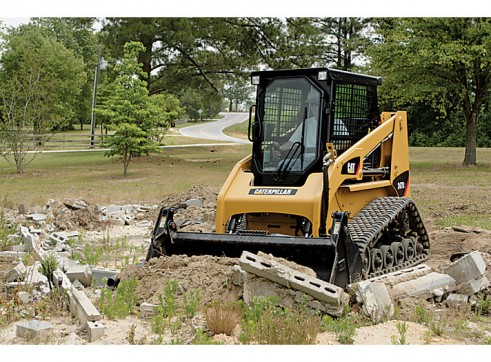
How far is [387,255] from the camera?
31.3 ft

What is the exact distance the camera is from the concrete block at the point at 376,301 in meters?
7.58

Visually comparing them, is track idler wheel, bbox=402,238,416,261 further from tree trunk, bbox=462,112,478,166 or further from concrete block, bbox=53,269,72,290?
tree trunk, bbox=462,112,478,166

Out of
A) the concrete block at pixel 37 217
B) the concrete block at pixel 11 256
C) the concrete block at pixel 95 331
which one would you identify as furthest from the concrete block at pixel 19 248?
the concrete block at pixel 95 331

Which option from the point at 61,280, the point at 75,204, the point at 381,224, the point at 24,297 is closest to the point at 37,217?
the point at 75,204

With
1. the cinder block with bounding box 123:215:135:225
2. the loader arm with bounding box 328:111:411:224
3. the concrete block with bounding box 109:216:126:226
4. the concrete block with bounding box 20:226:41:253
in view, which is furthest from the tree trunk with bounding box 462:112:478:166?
the concrete block with bounding box 20:226:41:253

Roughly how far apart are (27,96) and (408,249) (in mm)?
22506

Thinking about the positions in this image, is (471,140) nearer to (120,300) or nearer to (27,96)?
(27,96)

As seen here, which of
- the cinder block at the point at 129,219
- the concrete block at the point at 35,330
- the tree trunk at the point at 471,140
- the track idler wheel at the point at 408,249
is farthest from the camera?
the tree trunk at the point at 471,140

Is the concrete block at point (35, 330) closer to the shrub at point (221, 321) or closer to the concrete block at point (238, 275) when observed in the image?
the shrub at point (221, 321)

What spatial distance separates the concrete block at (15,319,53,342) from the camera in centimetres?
702

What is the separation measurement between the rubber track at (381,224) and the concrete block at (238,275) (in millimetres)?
1386

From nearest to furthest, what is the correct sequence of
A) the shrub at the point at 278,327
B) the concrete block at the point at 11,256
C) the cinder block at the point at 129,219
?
the shrub at the point at 278,327
the concrete block at the point at 11,256
the cinder block at the point at 129,219

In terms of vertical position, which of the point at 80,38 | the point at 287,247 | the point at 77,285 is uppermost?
the point at 80,38

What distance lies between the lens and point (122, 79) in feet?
88.9
